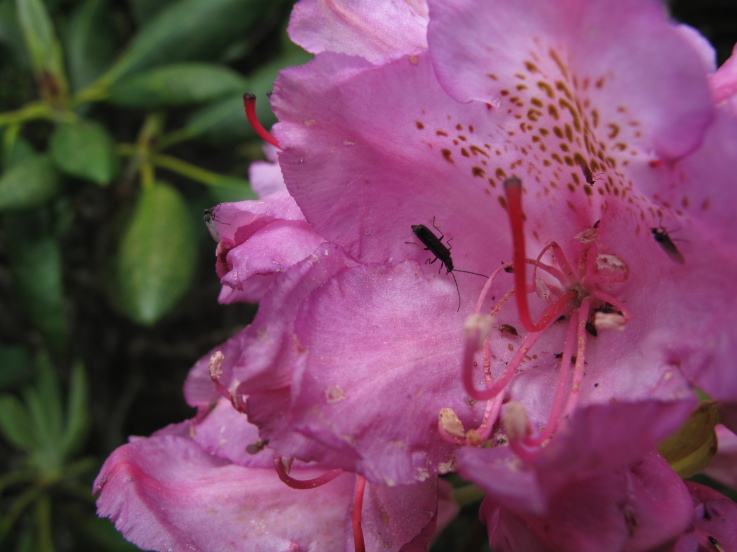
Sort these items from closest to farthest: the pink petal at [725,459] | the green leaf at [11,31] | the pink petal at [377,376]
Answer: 1. the pink petal at [377,376]
2. the pink petal at [725,459]
3. the green leaf at [11,31]

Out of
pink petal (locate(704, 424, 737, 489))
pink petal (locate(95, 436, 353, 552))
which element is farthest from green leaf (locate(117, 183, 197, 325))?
pink petal (locate(704, 424, 737, 489))

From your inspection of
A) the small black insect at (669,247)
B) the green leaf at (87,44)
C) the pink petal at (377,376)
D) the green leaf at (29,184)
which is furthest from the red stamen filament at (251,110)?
the green leaf at (87,44)

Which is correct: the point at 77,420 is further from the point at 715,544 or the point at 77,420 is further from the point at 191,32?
the point at 715,544

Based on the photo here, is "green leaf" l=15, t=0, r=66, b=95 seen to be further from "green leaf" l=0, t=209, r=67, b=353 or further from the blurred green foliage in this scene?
"green leaf" l=0, t=209, r=67, b=353

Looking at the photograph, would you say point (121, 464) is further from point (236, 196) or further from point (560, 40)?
point (236, 196)

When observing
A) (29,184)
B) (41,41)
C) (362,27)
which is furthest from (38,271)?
(362,27)

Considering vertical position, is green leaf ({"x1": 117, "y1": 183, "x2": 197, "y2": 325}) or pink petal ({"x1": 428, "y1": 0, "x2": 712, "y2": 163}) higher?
pink petal ({"x1": 428, "y1": 0, "x2": 712, "y2": 163})

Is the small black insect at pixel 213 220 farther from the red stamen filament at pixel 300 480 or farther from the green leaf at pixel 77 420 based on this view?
the green leaf at pixel 77 420
